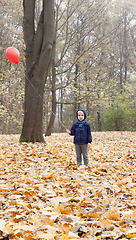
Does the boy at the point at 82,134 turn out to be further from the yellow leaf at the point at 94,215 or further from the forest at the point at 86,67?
the forest at the point at 86,67

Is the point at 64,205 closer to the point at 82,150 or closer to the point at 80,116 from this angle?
the point at 82,150

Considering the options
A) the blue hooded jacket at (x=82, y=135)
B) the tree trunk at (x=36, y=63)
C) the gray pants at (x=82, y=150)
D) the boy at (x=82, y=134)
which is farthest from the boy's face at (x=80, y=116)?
the tree trunk at (x=36, y=63)

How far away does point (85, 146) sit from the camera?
498cm

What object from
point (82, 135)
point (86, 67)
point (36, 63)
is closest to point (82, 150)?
point (82, 135)

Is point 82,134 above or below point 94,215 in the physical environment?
above

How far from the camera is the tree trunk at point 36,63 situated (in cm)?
705

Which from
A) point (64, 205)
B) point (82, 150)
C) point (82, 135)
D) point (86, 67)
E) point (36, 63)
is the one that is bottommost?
point (64, 205)

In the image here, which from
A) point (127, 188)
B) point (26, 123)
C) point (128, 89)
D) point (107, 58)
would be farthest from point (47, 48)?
point (107, 58)

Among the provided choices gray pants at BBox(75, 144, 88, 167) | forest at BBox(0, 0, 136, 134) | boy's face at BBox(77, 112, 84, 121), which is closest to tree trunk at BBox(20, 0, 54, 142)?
boy's face at BBox(77, 112, 84, 121)

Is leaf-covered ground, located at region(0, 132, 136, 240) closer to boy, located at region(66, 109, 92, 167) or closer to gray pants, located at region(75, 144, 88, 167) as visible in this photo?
gray pants, located at region(75, 144, 88, 167)

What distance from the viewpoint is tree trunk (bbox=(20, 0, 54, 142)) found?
7047mm

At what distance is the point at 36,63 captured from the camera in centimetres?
723

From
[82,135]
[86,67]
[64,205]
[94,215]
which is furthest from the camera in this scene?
[86,67]

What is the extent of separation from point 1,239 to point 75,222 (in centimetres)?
69
